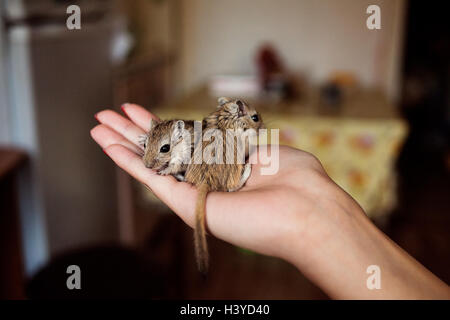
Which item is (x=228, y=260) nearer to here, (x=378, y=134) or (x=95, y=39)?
(x=378, y=134)

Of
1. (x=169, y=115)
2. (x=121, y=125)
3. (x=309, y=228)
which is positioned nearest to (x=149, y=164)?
(x=121, y=125)

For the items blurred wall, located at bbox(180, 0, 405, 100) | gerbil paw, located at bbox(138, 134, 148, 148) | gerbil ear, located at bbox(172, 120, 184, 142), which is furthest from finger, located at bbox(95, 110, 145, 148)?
blurred wall, located at bbox(180, 0, 405, 100)

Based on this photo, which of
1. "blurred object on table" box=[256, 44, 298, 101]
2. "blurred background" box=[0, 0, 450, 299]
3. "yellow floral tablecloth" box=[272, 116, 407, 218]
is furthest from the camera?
"blurred object on table" box=[256, 44, 298, 101]

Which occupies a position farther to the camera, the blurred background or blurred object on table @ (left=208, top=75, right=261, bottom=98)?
blurred object on table @ (left=208, top=75, right=261, bottom=98)

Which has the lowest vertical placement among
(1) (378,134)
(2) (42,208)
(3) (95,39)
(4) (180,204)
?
(2) (42,208)

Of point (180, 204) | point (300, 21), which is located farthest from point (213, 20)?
point (180, 204)

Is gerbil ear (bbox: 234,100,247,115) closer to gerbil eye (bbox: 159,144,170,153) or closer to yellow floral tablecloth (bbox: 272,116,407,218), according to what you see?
A: gerbil eye (bbox: 159,144,170,153)
